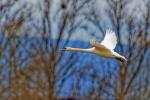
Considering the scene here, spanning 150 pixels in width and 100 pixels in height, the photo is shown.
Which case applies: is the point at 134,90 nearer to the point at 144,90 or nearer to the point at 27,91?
the point at 144,90

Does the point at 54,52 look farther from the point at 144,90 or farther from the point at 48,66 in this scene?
the point at 144,90

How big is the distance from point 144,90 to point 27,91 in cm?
695

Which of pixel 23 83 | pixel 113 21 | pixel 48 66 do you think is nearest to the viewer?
pixel 23 83

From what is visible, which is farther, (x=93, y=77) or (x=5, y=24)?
(x=93, y=77)

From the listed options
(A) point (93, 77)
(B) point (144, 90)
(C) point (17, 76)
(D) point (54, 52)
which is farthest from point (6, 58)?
(B) point (144, 90)

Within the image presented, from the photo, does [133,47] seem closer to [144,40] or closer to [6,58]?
[144,40]

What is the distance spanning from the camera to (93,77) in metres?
31.1

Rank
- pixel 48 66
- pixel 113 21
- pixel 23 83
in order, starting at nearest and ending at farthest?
pixel 23 83 → pixel 48 66 → pixel 113 21

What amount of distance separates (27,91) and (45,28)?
463 centimetres

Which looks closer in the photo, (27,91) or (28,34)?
(27,91)

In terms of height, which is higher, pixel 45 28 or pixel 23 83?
pixel 45 28

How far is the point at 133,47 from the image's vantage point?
3028 cm

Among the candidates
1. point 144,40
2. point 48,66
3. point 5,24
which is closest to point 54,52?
point 48,66

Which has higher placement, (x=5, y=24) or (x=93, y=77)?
(x=5, y=24)
